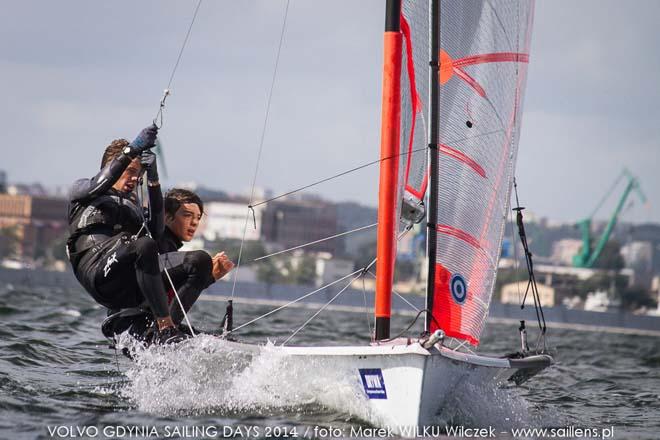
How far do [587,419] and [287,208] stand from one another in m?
126

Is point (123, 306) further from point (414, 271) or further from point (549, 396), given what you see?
point (414, 271)

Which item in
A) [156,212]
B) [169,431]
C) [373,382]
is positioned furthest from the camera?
[156,212]

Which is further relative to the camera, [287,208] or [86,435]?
[287,208]

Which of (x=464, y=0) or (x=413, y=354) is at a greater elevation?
(x=464, y=0)

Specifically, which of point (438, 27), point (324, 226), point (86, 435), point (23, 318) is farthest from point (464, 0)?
point (324, 226)

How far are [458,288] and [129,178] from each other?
2011 mm

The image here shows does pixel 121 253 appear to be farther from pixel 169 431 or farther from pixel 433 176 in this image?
pixel 433 176

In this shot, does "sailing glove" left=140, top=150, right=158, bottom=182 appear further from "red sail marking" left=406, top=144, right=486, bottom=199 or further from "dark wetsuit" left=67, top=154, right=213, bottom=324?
"red sail marking" left=406, top=144, right=486, bottom=199

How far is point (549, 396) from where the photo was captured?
8930mm

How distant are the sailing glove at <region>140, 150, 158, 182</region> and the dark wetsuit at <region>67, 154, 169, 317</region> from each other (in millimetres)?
68

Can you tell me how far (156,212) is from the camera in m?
6.83

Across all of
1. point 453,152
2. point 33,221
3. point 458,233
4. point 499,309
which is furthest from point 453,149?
point 33,221

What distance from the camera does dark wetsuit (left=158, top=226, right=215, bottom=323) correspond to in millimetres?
7059

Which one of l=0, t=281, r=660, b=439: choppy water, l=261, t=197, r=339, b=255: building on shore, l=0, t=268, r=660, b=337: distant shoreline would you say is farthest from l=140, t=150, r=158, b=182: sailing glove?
l=261, t=197, r=339, b=255: building on shore
